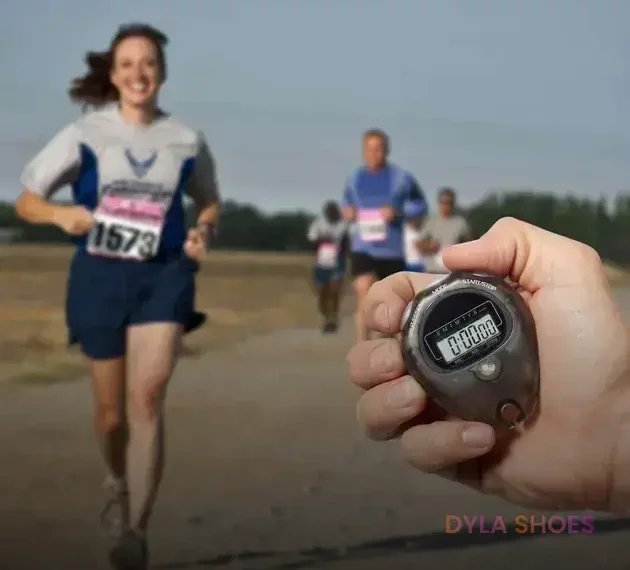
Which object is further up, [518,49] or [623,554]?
[518,49]

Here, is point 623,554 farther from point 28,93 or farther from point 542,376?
point 28,93

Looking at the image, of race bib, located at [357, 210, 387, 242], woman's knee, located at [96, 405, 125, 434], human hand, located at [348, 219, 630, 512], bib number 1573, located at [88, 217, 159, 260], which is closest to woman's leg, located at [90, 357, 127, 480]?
woman's knee, located at [96, 405, 125, 434]

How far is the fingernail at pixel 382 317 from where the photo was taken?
0.76 m

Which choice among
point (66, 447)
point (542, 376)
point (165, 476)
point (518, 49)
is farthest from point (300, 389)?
point (542, 376)

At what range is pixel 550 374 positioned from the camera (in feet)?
2.62

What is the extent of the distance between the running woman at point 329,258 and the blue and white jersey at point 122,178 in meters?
0.23

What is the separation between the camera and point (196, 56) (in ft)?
4.89

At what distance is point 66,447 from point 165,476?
17 centimetres

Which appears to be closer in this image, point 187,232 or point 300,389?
point 187,232

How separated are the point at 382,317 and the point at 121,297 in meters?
0.71

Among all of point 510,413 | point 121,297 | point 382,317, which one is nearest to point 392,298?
point 382,317

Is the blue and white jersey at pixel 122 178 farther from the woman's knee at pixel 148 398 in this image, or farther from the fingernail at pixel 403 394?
the fingernail at pixel 403 394

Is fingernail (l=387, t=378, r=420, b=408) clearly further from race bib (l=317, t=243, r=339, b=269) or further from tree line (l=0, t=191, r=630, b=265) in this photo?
race bib (l=317, t=243, r=339, b=269)

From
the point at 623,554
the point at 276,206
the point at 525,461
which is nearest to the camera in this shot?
the point at 525,461
